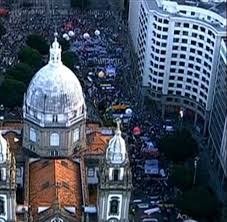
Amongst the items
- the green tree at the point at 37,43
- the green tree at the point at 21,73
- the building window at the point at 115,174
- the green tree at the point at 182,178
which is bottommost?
the green tree at the point at 182,178

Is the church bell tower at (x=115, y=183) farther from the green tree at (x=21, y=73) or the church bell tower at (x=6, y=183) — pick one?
the green tree at (x=21, y=73)

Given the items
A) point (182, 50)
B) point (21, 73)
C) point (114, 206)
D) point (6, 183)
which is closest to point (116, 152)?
point (114, 206)

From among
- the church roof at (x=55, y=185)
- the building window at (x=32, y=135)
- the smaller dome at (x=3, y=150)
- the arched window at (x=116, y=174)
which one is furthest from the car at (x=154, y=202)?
the smaller dome at (x=3, y=150)

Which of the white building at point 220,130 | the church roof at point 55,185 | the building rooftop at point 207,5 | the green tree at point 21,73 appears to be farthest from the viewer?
the green tree at point 21,73

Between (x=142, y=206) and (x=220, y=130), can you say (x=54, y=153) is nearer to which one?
(x=142, y=206)

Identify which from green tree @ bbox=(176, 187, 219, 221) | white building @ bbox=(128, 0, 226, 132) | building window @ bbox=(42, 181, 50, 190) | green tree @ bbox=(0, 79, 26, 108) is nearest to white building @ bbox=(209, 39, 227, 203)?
white building @ bbox=(128, 0, 226, 132)

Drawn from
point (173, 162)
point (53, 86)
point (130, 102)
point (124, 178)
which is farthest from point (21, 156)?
point (130, 102)
